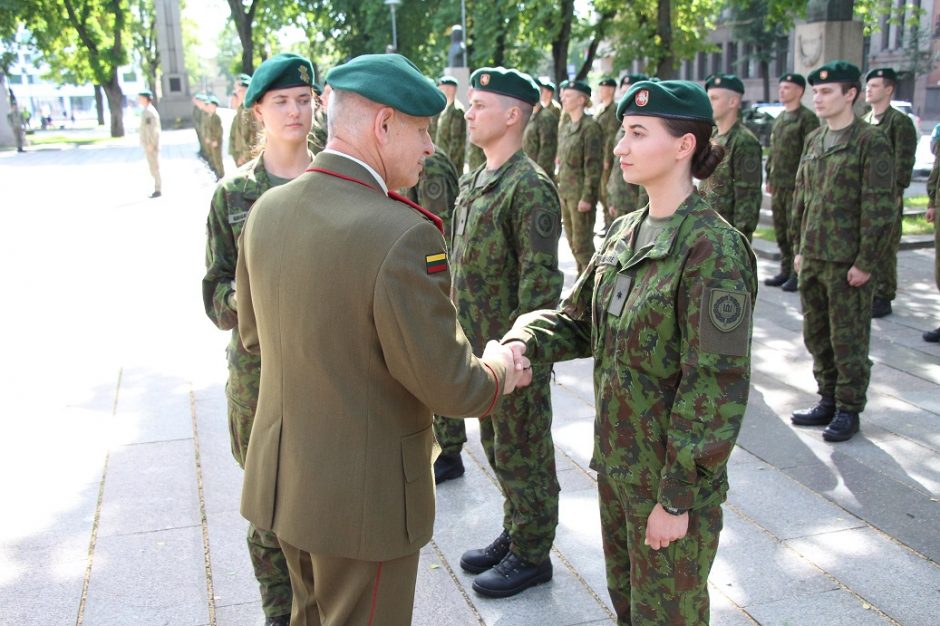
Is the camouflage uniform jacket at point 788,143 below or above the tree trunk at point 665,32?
below

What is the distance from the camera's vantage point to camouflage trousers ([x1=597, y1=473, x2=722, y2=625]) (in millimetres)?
2607

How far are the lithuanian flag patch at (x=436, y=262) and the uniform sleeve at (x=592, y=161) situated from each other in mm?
8104

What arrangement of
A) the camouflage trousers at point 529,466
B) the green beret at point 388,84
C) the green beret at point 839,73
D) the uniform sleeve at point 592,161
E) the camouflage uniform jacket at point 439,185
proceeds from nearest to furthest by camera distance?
the green beret at point 388,84, the camouflage trousers at point 529,466, the green beret at point 839,73, the camouflage uniform jacket at point 439,185, the uniform sleeve at point 592,161

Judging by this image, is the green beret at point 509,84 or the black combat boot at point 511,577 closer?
the black combat boot at point 511,577

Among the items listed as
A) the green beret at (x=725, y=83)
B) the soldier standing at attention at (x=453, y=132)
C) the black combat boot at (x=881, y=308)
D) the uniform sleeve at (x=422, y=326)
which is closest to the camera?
the uniform sleeve at (x=422, y=326)

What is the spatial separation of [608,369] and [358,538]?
943 millimetres

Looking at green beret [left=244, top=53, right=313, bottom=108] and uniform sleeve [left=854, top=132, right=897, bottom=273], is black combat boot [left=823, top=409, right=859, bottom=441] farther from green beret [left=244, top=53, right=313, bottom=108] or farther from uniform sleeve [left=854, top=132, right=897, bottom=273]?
green beret [left=244, top=53, right=313, bottom=108]

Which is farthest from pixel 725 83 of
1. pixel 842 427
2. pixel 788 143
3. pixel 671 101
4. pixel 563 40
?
pixel 563 40

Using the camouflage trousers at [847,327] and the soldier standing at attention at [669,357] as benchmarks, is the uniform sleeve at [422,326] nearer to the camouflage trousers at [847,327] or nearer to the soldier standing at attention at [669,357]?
the soldier standing at attention at [669,357]

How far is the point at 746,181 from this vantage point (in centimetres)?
745

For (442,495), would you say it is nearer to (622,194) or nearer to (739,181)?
(739,181)

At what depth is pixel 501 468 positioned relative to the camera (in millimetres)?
3932

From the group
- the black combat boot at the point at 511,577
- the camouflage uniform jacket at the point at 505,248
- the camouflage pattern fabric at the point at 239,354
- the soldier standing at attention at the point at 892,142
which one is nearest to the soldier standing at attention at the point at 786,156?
the soldier standing at attention at the point at 892,142

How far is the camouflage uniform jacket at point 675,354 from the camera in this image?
2.46 m
